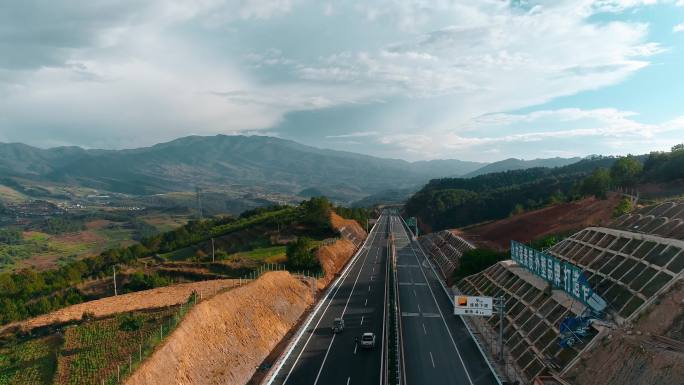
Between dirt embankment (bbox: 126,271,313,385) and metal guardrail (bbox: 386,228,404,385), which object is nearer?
dirt embankment (bbox: 126,271,313,385)

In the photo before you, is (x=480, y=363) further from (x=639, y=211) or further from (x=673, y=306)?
(x=639, y=211)

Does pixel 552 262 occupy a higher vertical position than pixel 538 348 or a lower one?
higher

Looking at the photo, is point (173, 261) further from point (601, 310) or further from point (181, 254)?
point (601, 310)

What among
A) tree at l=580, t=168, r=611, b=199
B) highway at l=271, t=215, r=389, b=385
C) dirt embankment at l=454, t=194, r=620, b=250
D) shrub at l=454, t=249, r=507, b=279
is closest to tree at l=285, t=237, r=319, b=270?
highway at l=271, t=215, r=389, b=385

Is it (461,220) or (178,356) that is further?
(461,220)

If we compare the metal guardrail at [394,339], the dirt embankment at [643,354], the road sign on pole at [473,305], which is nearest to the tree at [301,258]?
the metal guardrail at [394,339]

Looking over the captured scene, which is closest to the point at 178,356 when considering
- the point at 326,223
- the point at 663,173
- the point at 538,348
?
the point at 538,348

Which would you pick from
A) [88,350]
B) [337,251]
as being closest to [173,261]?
[337,251]

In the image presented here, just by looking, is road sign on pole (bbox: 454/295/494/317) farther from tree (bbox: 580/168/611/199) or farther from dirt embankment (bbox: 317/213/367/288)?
tree (bbox: 580/168/611/199)
